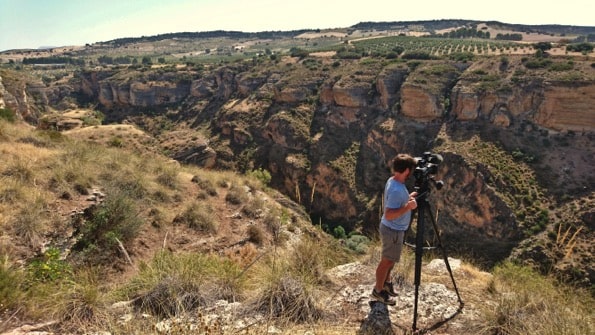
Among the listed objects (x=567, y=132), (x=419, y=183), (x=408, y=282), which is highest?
(x=419, y=183)

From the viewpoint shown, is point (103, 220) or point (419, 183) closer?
point (419, 183)

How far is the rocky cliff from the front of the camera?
2636 cm

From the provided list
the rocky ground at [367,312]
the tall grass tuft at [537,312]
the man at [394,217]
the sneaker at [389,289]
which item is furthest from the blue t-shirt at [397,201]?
the tall grass tuft at [537,312]

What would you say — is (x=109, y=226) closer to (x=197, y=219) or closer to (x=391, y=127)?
(x=197, y=219)

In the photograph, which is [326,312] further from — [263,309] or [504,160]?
[504,160]

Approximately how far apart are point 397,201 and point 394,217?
178mm

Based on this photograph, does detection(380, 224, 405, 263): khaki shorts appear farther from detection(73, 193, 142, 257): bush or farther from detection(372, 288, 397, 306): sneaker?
detection(73, 193, 142, 257): bush

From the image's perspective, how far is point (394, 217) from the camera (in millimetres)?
3926

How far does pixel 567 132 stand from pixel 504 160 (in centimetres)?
637

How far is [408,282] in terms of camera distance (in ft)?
15.8

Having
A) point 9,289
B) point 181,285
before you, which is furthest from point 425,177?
point 9,289

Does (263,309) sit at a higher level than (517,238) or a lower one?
higher

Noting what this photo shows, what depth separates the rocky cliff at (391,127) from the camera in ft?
86.5

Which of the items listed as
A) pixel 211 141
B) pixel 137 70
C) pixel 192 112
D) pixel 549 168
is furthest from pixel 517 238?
pixel 137 70
